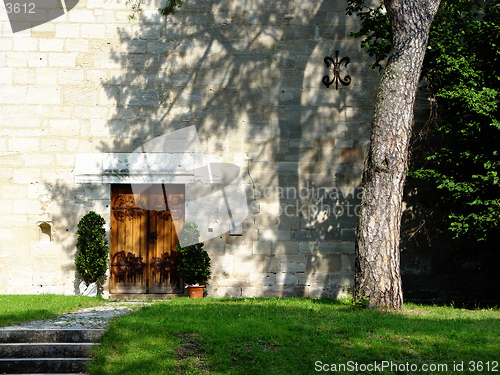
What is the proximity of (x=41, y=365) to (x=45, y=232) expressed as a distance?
160 inches

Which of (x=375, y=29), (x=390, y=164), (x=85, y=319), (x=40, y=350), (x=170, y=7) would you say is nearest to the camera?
(x=40, y=350)

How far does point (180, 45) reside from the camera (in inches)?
331

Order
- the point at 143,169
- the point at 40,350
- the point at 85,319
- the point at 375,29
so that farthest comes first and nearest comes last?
the point at 143,169 → the point at 375,29 → the point at 85,319 → the point at 40,350

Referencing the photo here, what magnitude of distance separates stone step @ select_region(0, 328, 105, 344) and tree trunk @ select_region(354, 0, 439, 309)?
308 centimetres

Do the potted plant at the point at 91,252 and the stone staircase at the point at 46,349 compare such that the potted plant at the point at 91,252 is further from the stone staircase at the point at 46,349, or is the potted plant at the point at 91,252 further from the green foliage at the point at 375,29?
the green foliage at the point at 375,29

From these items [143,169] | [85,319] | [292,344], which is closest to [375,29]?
→ [143,169]

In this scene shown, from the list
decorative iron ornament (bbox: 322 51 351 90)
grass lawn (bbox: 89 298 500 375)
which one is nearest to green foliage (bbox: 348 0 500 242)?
decorative iron ornament (bbox: 322 51 351 90)

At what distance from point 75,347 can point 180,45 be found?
530 cm

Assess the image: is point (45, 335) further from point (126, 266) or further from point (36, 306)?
point (126, 266)

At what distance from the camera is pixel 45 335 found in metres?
4.99

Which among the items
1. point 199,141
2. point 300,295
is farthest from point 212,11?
point 300,295

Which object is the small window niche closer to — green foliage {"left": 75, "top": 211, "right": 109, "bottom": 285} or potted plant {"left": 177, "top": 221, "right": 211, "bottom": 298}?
green foliage {"left": 75, "top": 211, "right": 109, "bottom": 285}

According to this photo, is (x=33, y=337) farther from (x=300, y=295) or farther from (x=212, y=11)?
(x=212, y=11)

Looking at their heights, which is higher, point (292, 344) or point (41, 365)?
point (292, 344)
